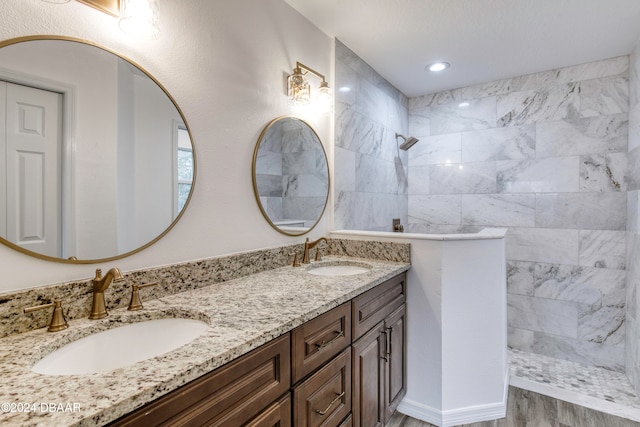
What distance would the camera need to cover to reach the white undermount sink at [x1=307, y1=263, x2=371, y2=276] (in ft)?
A: 6.24

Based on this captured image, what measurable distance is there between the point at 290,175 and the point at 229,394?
1320 millimetres

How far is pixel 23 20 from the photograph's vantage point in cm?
93

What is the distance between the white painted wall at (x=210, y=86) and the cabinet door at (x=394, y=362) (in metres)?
0.76

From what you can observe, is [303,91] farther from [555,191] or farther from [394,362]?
[555,191]

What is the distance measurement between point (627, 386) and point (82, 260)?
11.1 feet

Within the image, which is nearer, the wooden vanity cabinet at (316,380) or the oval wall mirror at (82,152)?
the wooden vanity cabinet at (316,380)

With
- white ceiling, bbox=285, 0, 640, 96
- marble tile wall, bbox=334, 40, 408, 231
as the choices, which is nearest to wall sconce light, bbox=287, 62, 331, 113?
marble tile wall, bbox=334, 40, 408, 231

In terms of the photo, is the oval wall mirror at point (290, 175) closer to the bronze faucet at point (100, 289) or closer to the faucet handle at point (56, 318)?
the bronze faucet at point (100, 289)

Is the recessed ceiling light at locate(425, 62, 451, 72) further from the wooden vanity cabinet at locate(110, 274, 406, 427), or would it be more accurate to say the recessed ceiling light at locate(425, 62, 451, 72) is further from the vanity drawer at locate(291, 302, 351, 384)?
the vanity drawer at locate(291, 302, 351, 384)

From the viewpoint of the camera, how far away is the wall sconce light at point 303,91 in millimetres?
1854

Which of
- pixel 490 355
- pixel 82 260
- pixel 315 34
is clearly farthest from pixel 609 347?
pixel 82 260

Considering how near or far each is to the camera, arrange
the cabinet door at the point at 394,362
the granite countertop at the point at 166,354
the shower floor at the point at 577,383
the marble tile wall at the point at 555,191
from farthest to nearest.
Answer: the marble tile wall at the point at 555,191 < the shower floor at the point at 577,383 < the cabinet door at the point at 394,362 < the granite countertop at the point at 166,354

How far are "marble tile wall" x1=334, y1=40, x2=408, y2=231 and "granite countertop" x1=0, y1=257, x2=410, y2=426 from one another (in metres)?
1.06

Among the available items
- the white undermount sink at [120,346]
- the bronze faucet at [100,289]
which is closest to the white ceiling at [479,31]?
the bronze faucet at [100,289]
